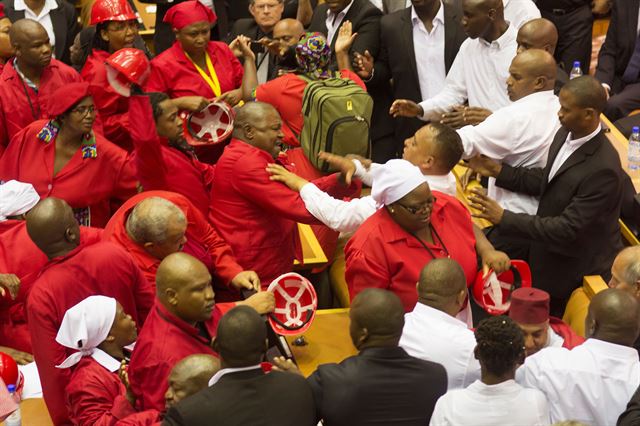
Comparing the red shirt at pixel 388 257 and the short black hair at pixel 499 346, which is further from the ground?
the short black hair at pixel 499 346

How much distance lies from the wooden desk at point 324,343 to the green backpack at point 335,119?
1.02 metres

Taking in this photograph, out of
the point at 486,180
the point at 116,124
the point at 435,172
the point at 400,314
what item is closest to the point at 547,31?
the point at 486,180

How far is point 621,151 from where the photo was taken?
6641 millimetres

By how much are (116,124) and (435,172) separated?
2.31m

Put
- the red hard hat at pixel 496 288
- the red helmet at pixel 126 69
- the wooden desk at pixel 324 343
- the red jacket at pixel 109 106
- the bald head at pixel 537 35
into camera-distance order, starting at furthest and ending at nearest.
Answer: the red jacket at pixel 109 106 < the bald head at pixel 537 35 < the red helmet at pixel 126 69 < the wooden desk at pixel 324 343 < the red hard hat at pixel 496 288

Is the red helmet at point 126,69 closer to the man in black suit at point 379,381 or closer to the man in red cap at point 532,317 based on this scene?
the man in black suit at point 379,381

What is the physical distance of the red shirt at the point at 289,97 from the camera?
5875mm

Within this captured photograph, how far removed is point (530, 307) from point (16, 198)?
282 centimetres

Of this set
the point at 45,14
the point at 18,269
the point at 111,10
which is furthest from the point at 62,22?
the point at 18,269

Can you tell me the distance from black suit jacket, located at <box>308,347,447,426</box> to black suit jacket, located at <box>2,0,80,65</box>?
5.17 meters

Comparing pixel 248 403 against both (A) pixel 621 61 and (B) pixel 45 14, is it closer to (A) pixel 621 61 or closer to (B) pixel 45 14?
(B) pixel 45 14

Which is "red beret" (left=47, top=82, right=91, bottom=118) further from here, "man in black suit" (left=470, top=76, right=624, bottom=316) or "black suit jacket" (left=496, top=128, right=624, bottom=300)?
"black suit jacket" (left=496, top=128, right=624, bottom=300)

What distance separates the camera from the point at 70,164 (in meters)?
5.51

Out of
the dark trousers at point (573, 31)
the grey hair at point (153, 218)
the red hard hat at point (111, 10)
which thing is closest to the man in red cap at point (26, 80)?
the red hard hat at point (111, 10)
